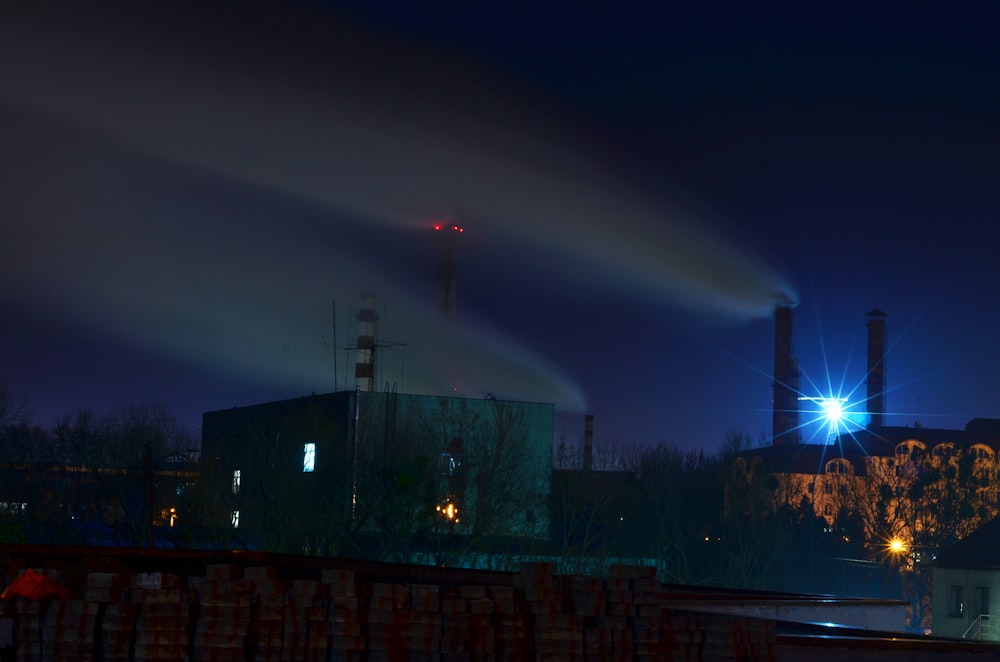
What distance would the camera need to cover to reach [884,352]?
306 feet


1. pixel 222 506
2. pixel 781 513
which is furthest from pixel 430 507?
pixel 781 513

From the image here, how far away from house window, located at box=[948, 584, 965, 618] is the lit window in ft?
99.1

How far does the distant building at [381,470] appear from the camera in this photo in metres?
54.8

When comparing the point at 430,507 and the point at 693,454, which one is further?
the point at 693,454

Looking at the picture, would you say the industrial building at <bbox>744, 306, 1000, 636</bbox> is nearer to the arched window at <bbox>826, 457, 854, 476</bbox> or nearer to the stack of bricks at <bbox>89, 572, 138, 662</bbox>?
the arched window at <bbox>826, 457, 854, 476</bbox>

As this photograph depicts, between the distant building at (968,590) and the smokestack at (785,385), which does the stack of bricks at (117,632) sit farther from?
the smokestack at (785,385)

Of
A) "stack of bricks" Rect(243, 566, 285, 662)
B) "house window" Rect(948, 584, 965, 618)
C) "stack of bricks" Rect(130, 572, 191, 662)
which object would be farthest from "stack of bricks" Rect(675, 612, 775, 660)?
"house window" Rect(948, 584, 965, 618)

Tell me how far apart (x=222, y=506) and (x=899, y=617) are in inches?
1311

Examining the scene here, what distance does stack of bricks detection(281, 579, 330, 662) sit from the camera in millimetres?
13039

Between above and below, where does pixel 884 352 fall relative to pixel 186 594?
above

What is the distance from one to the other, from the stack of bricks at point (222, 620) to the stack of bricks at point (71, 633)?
1.10 metres

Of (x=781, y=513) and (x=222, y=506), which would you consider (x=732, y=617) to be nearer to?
(x=222, y=506)

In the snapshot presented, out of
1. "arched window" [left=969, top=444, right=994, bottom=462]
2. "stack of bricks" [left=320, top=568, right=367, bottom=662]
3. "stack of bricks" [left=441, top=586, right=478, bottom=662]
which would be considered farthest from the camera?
"arched window" [left=969, top=444, right=994, bottom=462]

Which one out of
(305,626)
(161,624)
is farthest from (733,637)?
(161,624)
